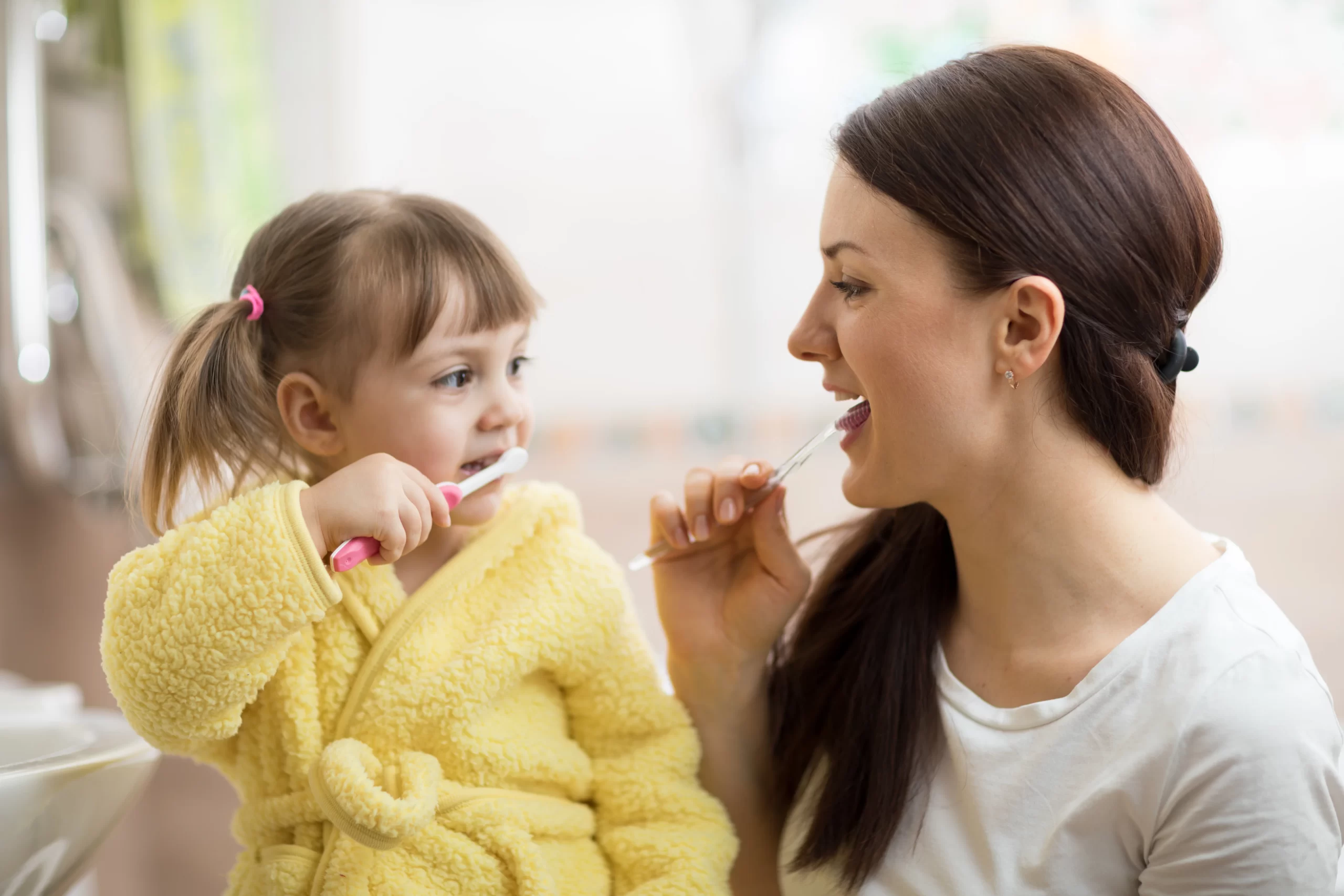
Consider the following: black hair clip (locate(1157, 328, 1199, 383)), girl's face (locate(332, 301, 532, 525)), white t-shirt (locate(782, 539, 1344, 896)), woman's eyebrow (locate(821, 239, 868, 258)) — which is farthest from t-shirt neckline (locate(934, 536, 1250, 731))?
girl's face (locate(332, 301, 532, 525))

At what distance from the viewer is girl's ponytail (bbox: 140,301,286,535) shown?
0.97m

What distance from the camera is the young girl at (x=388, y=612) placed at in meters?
0.87

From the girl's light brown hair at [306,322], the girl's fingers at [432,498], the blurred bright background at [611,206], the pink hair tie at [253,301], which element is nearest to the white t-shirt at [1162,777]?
the girl's fingers at [432,498]

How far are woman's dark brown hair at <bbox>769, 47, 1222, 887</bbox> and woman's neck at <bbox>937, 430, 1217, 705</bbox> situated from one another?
40 millimetres

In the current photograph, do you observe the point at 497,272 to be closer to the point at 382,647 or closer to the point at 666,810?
the point at 382,647

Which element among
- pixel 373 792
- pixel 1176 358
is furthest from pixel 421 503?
pixel 1176 358

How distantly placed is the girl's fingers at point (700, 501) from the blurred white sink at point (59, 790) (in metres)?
0.54

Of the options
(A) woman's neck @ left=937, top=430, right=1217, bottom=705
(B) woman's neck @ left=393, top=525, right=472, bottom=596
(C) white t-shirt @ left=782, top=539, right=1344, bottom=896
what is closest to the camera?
(C) white t-shirt @ left=782, top=539, right=1344, bottom=896

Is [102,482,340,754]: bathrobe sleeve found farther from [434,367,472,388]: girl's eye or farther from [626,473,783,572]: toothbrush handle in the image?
[626,473,783,572]: toothbrush handle

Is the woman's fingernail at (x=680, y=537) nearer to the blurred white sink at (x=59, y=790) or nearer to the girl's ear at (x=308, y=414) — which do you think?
the girl's ear at (x=308, y=414)

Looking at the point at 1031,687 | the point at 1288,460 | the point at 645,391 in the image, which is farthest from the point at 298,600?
the point at 1288,460

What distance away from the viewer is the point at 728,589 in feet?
3.81

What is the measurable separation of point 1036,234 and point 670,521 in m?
0.44

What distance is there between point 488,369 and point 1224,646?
648mm
